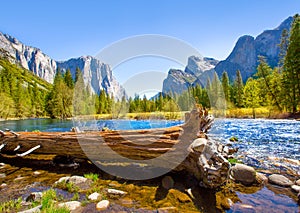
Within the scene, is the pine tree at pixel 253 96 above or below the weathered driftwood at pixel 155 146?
above

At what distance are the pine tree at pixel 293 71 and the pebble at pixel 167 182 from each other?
29.2 m

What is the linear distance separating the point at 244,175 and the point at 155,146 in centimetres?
269

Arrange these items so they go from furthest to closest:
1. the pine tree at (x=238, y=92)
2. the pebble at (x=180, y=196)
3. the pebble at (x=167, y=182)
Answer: the pine tree at (x=238, y=92), the pebble at (x=167, y=182), the pebble at (x=180, y=196)

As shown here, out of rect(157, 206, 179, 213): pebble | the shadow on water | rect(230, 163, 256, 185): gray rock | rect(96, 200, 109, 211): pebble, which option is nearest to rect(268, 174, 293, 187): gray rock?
rect(230, 163, 256, 185): gray rock

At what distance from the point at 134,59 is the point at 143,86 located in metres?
3.09

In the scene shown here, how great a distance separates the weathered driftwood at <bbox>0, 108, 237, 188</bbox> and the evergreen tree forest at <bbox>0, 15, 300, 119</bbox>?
9.78 m

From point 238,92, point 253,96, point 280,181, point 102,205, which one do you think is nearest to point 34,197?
point 102,205

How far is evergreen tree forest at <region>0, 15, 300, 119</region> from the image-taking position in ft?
92.7

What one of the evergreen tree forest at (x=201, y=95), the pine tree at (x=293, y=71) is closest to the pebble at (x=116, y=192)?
the evergreen tree forest at (x=201, y=95)

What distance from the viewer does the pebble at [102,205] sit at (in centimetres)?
391

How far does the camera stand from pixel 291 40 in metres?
27.3

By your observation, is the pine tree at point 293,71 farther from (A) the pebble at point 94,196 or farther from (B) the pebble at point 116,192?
(A) the pebble at point 94,196

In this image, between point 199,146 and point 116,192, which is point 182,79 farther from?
point 116,192

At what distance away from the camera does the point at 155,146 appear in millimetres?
5684
